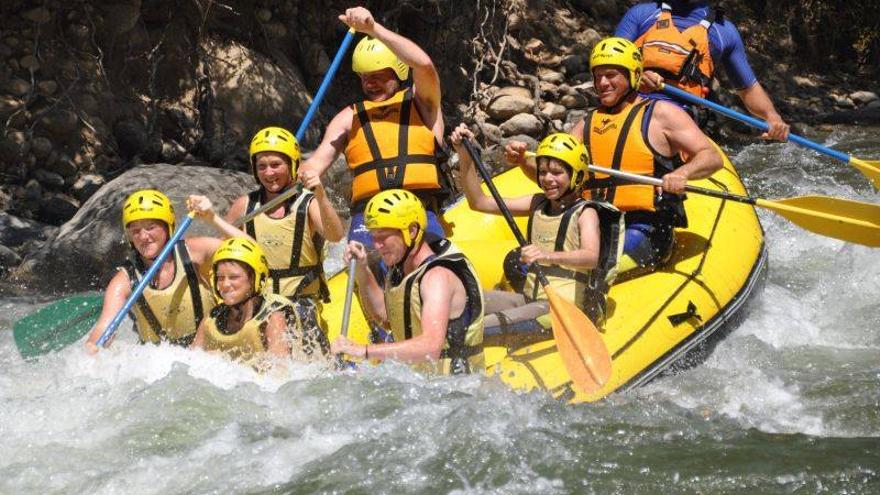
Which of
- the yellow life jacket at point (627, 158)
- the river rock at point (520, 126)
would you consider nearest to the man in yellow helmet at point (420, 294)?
the yellow life jacket at point (627, 158)

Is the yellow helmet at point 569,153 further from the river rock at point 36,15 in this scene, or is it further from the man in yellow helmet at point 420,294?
the river rock at point 36,15

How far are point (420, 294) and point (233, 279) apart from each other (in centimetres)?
78

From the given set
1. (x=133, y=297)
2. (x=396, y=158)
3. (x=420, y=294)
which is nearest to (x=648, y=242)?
(x=396, y=158)

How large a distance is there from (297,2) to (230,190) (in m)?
2.70

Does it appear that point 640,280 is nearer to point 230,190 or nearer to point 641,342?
point 641,342

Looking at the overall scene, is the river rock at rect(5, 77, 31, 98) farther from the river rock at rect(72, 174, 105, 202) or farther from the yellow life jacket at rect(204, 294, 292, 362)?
the yellow life jacket at rect(204, 294, 292, 362)

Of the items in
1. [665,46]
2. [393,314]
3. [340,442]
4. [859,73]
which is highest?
[665,46]

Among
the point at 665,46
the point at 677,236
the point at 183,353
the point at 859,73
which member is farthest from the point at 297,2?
the point at 859,73

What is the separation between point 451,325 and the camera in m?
5.16

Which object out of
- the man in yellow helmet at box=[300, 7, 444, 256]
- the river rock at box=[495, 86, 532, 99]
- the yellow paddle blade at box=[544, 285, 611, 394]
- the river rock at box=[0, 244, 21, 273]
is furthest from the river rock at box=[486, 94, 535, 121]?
the yellow paddle blade at box=[544, 285, 611, 394]

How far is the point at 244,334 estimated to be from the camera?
5.25 metres

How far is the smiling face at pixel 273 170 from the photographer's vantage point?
575cm

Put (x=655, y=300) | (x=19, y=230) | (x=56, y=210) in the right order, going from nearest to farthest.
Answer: (x=655, y=300), (x=19, y=230), (x=56, y=210)

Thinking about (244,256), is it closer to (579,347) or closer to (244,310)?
(244,310)
